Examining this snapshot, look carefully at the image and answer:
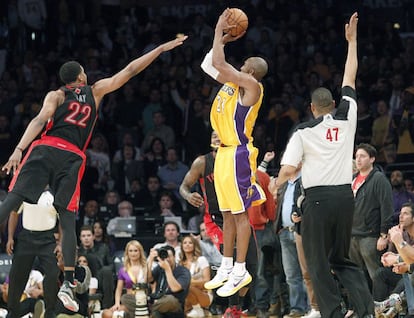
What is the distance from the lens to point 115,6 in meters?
22.6

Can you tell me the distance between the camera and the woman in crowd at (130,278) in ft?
47.2

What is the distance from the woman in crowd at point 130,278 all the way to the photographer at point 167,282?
14 centimetres

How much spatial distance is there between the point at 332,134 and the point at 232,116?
1052mm

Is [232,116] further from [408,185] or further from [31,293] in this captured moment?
[408,185]

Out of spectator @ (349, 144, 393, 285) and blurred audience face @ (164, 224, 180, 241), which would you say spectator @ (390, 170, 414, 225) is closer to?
spectator @ (349, 144, 393, 285)

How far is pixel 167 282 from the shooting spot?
1441 cm

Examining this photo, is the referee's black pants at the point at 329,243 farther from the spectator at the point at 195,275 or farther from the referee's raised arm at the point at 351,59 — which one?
the spectator at the point at 195,275

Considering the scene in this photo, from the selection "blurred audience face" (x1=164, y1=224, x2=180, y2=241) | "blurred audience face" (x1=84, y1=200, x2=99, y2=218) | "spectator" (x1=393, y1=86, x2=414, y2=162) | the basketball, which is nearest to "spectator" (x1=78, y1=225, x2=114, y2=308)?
"blurred audience face" (x1=164, y1=224, x2=180, y2=241)

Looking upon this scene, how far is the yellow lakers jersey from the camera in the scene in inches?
435

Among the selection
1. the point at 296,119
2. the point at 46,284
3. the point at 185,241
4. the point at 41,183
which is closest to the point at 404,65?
the point at 296,119

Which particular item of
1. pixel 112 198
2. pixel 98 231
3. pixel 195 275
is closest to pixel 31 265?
pixel 195 275

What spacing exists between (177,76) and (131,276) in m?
6.13

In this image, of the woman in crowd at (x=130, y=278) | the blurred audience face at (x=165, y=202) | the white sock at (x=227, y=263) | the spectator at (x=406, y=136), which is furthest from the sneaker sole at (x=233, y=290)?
the spectator at (x=406, y=136)

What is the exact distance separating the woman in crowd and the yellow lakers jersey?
367cm
